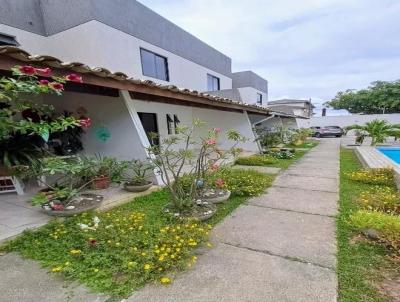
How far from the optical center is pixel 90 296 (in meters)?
2.42

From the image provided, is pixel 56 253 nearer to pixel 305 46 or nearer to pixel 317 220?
pixel 317 220

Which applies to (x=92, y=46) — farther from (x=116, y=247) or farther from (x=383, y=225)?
(x=383, y=225)

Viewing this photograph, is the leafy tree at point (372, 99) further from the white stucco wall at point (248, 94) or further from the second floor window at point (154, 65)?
the second floor window at point (154, 65)

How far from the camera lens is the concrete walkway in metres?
2.45

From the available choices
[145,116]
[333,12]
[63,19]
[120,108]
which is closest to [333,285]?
[120,108]

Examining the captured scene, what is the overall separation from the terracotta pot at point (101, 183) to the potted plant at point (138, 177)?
517mm

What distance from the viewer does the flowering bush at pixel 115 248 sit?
8.84 feet

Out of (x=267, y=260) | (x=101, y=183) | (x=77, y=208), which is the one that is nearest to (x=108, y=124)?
(x=101, y=183)

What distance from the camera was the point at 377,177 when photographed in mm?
6625

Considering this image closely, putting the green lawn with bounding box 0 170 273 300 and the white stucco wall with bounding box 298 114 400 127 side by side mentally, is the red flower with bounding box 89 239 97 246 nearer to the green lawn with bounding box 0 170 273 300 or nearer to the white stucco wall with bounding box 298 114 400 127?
the green lawn with bounding box 0 170 273 300

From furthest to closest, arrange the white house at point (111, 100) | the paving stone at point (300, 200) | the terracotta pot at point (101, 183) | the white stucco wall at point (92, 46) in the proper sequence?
1. the white stucco wall at point (92, 46)
2. the terracotta pot at point (101, 183)
3. the paving stone at point (300, 200)
4. the white house at point (111, 100)

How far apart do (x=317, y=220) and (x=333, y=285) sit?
1838mm

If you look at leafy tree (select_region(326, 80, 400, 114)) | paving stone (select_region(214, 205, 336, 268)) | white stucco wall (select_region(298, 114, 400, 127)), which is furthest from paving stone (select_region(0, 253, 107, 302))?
leafy tree (select_region(326, 80, 400, 114))

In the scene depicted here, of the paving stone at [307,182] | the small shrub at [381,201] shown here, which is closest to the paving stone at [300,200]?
the paving stone at [307,182]
